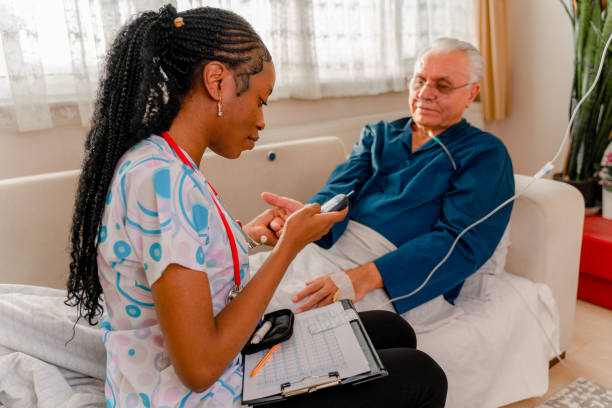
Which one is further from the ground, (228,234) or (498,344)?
(228,234)

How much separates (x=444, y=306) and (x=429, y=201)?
1.07ft

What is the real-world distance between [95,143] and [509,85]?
2961 mm

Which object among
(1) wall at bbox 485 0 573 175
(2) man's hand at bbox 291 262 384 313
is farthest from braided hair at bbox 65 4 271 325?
(1) wall at bbox 485 0 573 175

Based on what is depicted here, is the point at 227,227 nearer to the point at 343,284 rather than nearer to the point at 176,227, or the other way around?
the point at 176,227

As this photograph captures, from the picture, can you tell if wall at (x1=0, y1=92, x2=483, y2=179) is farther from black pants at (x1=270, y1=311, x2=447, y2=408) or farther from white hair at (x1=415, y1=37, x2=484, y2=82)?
black pants at (x1=270, y1=311, x2=447, y2=408)

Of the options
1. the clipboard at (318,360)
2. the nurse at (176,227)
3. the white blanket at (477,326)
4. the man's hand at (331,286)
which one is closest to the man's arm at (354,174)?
the white blanket at (477,326)

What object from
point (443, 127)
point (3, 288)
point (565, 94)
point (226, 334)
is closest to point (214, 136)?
point (226, 334)

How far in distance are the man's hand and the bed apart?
0.58 ft

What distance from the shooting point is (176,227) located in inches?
26.0

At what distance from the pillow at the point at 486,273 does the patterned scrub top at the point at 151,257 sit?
93cm

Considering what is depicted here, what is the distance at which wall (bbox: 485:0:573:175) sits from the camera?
2.78 meters

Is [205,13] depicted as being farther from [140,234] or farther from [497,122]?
[497,122]

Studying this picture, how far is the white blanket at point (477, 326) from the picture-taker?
1282 millimetres

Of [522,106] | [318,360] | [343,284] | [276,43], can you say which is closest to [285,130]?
[276,43]
